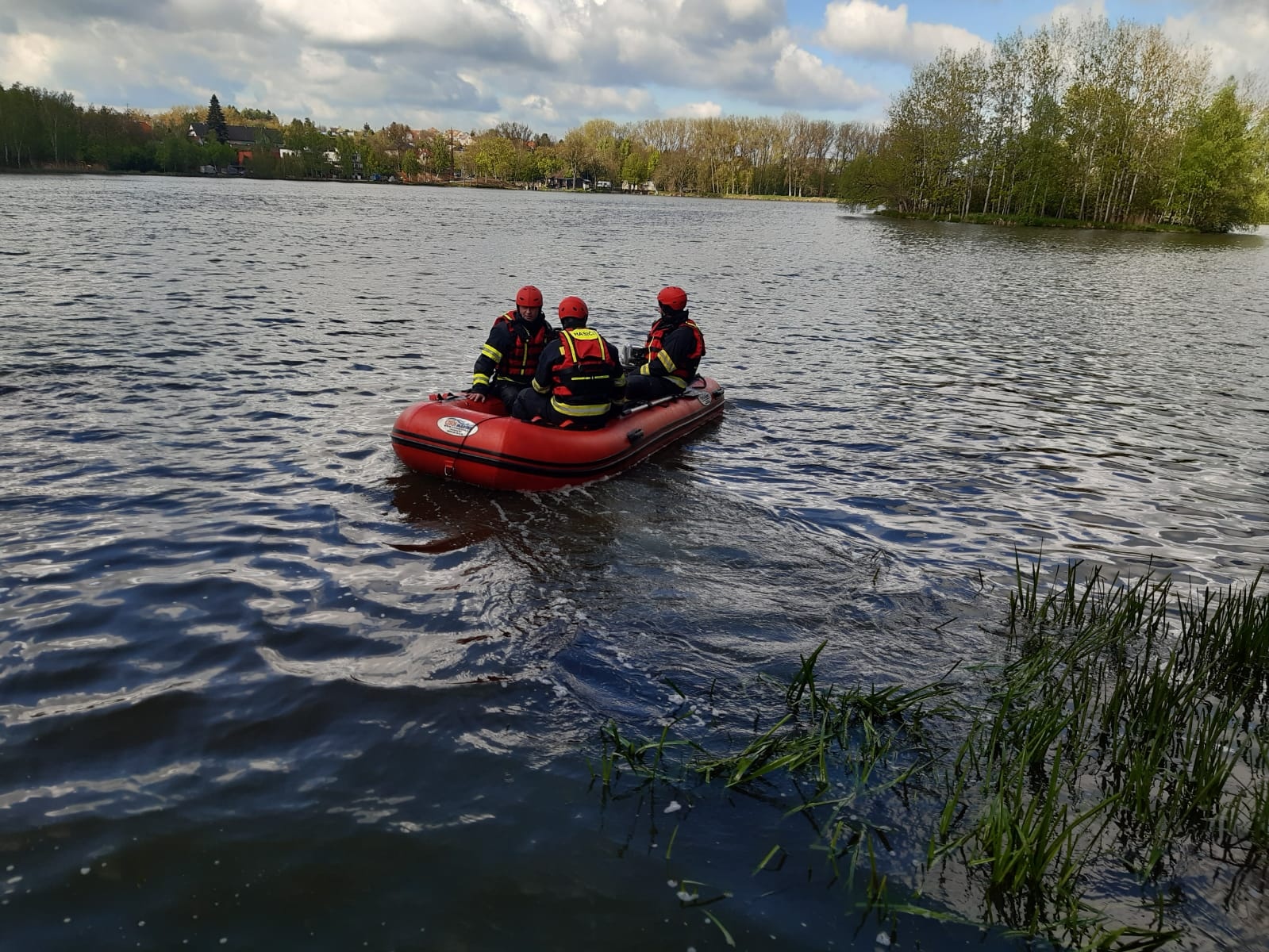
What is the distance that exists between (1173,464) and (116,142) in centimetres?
12096

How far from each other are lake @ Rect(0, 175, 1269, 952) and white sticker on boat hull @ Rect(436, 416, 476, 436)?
64 cm

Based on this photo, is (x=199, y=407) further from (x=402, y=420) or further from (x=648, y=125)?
(x=648, y=125)

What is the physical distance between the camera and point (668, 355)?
1127 centimetres

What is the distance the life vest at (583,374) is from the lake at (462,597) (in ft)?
3.08

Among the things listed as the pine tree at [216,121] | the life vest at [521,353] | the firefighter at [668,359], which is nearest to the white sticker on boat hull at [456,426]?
the life vest at [521,353]

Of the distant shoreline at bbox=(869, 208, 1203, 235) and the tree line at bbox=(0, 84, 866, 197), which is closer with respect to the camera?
the distant shoreline at bbox=(869, 208, 1203, 235)

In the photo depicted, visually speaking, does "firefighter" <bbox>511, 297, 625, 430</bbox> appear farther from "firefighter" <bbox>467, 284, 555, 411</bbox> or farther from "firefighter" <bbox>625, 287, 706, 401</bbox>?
"firefighter" <bbox>625, 287, 706, 401</bbox>

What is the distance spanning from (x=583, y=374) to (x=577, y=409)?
0.38 m

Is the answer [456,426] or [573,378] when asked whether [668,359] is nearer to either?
[573,378]

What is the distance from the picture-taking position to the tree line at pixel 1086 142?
194 ft

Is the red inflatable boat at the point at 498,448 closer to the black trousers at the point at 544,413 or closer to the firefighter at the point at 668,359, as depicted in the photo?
the black trousers at the point at 544,413

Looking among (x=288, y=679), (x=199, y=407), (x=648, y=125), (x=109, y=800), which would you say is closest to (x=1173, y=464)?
(x=288, y=679)

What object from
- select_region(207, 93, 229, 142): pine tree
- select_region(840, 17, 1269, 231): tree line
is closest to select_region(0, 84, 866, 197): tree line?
select_region(207, 93, 229, 142): pine tree

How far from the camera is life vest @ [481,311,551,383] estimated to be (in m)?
9.85
